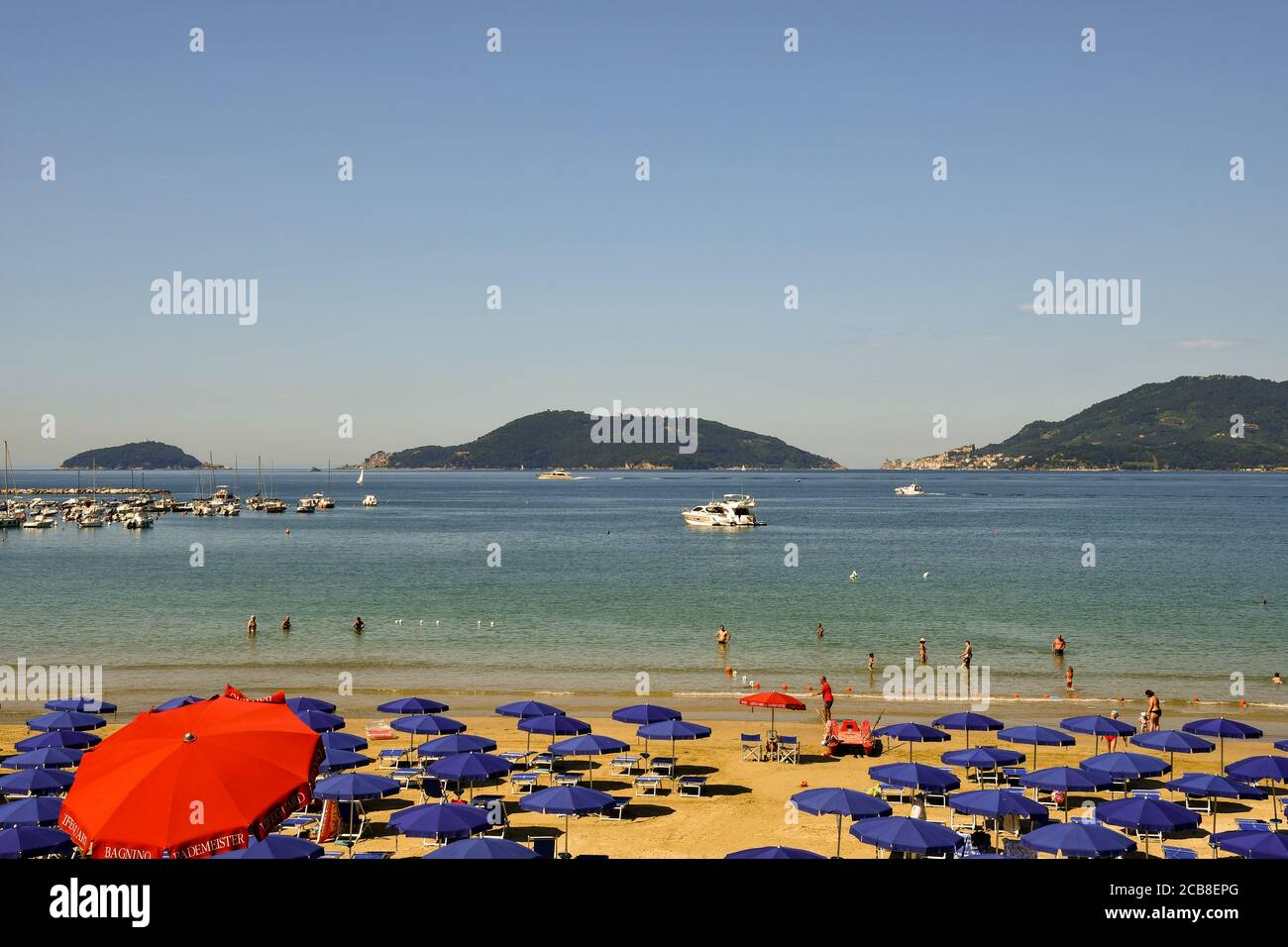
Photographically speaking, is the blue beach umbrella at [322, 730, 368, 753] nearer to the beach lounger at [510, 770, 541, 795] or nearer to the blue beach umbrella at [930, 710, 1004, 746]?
the beach lounger at [510, 770, 541, 795]

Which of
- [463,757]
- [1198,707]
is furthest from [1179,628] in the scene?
[463,757]

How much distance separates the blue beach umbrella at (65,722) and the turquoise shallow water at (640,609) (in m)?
12.3

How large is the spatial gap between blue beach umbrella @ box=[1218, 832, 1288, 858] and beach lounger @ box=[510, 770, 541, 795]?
46.0ft

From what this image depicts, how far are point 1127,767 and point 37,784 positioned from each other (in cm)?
2224

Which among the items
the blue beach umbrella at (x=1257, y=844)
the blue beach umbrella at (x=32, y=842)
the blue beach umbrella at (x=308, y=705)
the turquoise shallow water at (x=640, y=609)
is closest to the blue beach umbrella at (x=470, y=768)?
the blue beach umbrella at (x=32, y=842)

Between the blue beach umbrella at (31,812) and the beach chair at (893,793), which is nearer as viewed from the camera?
the blue beach umbrella at (31,812)

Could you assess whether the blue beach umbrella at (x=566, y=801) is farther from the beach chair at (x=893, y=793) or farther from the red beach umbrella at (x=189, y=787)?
the red beach umbrella at (x=189, y=787)

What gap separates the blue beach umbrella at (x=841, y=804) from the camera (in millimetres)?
18656

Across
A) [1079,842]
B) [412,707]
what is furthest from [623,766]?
[1079,842]

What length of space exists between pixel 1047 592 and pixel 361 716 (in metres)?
49.2

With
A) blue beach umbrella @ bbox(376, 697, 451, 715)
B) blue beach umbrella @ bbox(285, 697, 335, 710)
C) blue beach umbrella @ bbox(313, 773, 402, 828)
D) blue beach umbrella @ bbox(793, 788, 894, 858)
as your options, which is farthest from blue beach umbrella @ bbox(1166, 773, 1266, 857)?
blue beach umbrella @ bbox(285, 697, 335, 710)

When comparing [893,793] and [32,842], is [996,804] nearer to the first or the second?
[893,793]

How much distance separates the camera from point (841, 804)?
18812 millimetres
